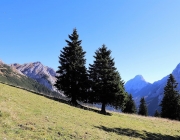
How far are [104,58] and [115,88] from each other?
797 centimetres

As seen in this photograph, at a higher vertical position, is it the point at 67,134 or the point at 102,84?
the point at 102,84

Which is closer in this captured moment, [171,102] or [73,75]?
[73,75]

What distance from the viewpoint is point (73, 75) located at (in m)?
38.9

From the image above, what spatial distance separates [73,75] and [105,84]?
7112 mm

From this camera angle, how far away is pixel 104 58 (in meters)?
41.4

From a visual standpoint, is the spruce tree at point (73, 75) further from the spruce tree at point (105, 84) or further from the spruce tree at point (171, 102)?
the spruce tree at point (171, 102)

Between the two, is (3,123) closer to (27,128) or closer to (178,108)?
(27,128)

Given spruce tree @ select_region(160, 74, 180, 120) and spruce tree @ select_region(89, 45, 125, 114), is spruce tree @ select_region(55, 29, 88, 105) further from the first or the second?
spruce tree @ select_region(160, 74, 180, 120)

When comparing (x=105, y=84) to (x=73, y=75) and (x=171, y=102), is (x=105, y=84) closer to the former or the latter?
(x=73, y=75)

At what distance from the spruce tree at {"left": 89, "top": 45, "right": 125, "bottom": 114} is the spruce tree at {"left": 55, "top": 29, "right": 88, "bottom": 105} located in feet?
6.48

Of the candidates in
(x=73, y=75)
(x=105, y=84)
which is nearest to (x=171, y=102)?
(x=105, y=84)

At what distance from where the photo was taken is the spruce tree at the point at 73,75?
3859 centimetres

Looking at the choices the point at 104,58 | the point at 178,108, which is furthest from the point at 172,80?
the point at 104,58

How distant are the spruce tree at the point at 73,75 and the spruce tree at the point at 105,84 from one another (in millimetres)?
1976
